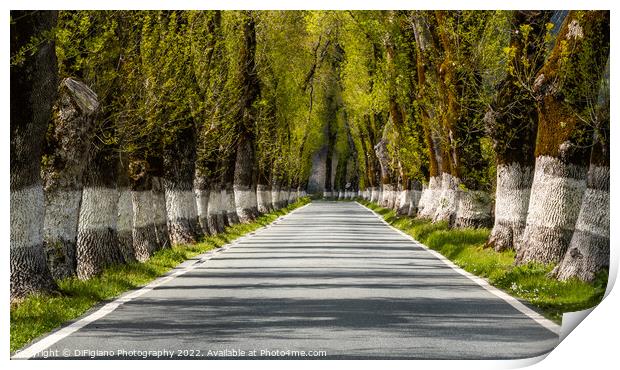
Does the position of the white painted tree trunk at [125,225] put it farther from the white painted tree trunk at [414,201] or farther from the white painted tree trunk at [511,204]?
the white painted tree trunk at [414,201]

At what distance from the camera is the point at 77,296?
54.4 feet

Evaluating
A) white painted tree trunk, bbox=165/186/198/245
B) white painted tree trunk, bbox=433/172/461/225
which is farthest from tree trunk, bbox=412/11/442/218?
white painted tree trunk, bbox=165/186/198/245

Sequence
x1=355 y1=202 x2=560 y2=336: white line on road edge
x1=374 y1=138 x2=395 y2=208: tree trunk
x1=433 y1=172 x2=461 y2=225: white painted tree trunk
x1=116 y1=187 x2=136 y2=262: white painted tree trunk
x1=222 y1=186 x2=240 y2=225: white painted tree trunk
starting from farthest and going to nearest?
1. x1=374 y1=138 x2=395 y2=208: tree trunk
2. x1=222 y1=186 x2=240 y2=225: white painted tree trunk
3. x1=433 y1=172 x2=461 y2=225: white painted tree trunk
4. x1=116 y1=187 x2=136 y2=262: white painted tree trunk
5. x1=355 y1=202 x2=560 y2=336: white line on road edge

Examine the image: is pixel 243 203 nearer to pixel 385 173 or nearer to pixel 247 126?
pixel 247 126

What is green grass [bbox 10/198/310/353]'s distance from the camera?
1336 cm

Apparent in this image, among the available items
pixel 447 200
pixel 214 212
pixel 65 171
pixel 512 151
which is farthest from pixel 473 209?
pixel 65 171

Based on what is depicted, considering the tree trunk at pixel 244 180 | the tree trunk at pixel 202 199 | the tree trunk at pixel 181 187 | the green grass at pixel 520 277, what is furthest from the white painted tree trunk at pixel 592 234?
the tree trunk at pixel 244 180

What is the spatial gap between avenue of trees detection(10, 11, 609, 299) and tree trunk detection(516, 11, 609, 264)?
33mm

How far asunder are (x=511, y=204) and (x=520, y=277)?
6.19 meters

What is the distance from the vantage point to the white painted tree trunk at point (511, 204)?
2509 centimetres

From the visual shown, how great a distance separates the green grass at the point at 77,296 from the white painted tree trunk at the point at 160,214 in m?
0.58

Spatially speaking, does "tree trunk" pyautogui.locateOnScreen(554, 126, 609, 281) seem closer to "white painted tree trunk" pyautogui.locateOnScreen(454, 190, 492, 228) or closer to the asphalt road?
the asphalt road

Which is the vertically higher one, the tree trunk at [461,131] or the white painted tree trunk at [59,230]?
the tree trunk at [461,131]

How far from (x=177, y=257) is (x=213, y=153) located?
12542 millimetres
